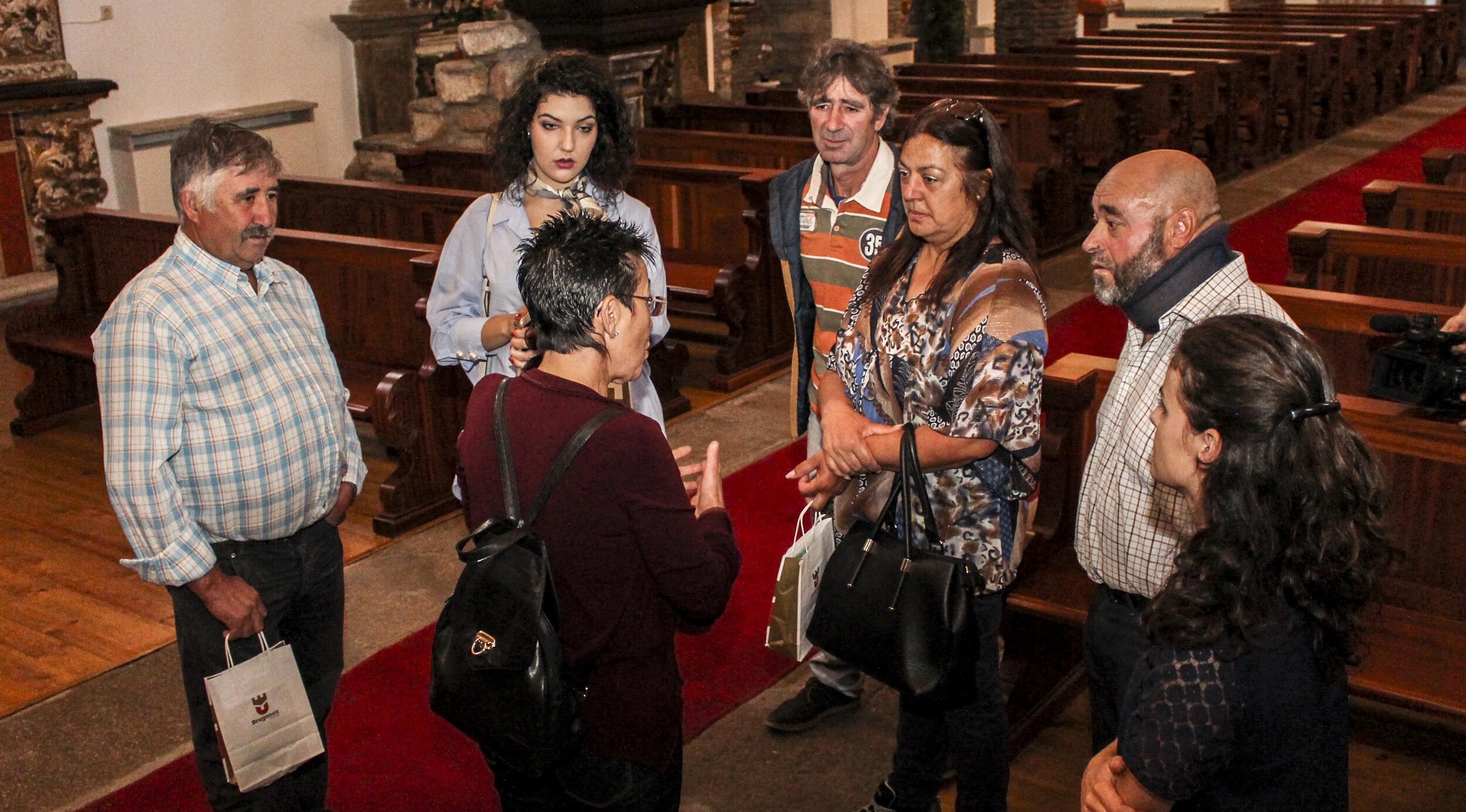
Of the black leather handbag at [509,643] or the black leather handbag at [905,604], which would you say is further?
the black leather handbag at [905,604]

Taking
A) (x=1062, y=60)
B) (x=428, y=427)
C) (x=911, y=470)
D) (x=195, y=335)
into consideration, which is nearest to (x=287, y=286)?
(x=195, y=335)

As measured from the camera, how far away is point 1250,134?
1021 centimetres

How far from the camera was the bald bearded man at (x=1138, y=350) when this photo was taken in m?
2.21

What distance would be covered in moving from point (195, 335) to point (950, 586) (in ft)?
4.36

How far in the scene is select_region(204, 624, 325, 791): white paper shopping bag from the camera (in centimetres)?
235

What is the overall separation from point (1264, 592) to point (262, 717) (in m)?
1.70

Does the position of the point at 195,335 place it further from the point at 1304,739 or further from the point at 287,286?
the point at 1304,739

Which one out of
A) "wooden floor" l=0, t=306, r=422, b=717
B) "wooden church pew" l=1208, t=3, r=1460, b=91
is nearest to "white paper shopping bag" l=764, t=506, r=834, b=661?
"wooden floor" l=0, t=306, r=422, b=717

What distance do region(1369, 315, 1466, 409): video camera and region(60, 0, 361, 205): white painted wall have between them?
768cm

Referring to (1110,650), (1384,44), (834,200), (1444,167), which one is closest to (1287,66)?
(1384,44)

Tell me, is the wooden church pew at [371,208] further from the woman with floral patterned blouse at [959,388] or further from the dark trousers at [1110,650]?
the dark trousers at [1110,650]

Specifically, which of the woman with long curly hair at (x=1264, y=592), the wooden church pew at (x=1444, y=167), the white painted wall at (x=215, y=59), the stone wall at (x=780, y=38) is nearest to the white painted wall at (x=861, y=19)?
the stone wall at (x=780, y=38)

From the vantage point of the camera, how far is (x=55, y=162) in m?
7.89

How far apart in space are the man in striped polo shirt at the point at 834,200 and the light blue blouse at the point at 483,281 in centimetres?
36
